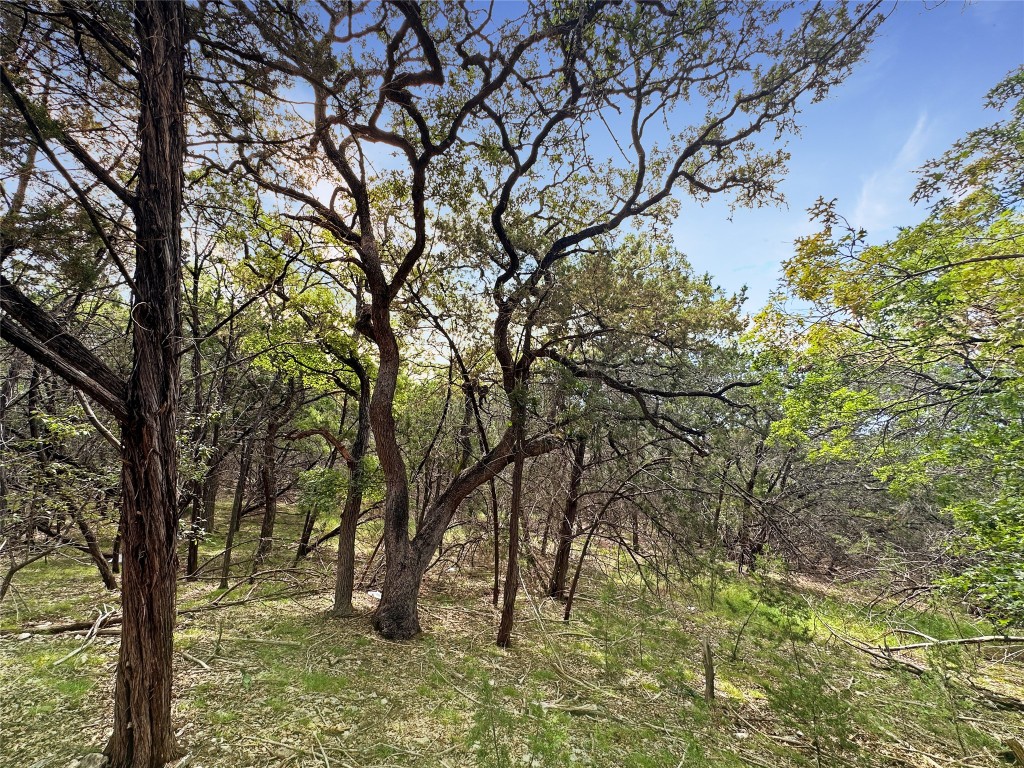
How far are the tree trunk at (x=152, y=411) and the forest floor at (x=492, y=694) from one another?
95cm

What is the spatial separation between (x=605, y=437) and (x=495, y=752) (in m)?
3.65

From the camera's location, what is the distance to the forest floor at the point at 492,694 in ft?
11.7

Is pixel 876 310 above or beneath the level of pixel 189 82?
beneath

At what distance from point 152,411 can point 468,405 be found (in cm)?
528

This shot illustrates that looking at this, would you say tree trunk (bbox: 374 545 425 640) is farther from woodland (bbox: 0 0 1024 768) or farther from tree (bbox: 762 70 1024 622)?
tree (bbox: 762 70 1024 622)

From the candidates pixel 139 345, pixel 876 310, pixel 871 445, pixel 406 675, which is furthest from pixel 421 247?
pixel 871 445

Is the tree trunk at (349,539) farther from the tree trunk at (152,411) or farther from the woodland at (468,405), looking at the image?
the tree trunk at (152,411)

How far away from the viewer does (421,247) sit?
222 inches

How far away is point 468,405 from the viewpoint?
7.56m

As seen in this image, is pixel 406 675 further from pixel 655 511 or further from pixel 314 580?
pixel 314 580

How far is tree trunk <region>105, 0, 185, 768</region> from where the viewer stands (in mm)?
2496

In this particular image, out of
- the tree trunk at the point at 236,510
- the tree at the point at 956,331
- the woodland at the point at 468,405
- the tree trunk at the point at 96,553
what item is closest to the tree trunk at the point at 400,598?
the woodland at the point at 468,405

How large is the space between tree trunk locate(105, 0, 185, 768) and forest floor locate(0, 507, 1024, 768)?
0.95 metres

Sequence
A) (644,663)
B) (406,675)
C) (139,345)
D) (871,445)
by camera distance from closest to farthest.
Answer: (139,345)
(406,675)
(644,663)
(871,445)
